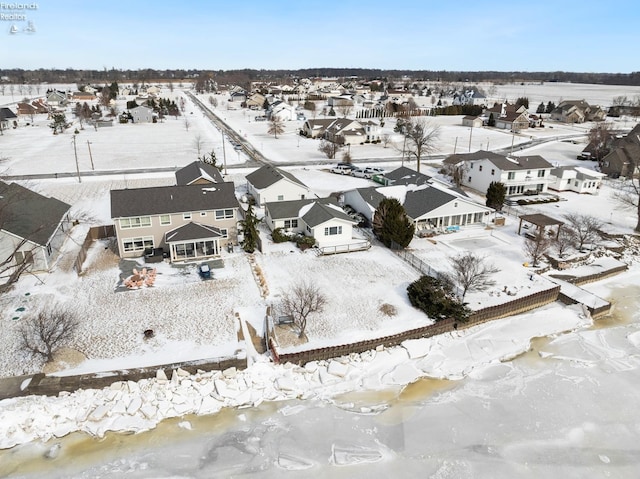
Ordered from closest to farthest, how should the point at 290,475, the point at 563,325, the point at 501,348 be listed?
the point at 290,475
the point at 501,348
the point at 563,325

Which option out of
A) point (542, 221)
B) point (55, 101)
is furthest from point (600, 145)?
point (55, 101)

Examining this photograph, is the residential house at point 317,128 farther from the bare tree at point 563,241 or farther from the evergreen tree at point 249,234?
the bare tree at point 563,241

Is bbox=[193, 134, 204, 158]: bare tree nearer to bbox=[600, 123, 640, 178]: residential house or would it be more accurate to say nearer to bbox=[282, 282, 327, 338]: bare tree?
bbox=[282, 282, 327, 338]: bare tree

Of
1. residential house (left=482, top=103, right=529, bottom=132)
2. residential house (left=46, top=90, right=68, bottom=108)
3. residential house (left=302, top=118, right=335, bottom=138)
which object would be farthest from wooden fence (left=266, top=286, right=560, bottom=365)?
residential house (left=46, top=90, right=68, bottom=108)

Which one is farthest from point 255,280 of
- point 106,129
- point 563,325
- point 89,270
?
point 106,129

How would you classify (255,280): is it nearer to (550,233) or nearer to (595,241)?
(550,233)

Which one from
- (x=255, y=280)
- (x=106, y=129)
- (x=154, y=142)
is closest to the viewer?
(x=255, y=280)

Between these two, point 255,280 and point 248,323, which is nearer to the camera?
point 248,323
